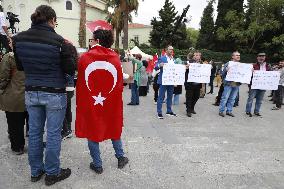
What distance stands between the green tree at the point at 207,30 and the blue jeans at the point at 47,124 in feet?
135

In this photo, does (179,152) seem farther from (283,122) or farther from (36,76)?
(283,122)

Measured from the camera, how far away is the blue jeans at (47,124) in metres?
3.89

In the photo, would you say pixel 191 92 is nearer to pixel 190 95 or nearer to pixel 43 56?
pixel 190 95

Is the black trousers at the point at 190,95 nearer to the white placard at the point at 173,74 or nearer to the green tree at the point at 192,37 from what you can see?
the white placard at the point at 173,74

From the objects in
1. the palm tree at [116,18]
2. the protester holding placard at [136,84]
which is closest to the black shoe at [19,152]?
the protester holding placard at [136,84]

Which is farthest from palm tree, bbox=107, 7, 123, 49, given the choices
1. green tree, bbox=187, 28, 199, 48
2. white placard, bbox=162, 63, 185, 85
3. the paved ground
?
the paved ground

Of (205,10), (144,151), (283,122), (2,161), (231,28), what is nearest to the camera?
(2,161)

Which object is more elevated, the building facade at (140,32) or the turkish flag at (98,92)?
the building facade at (140,32)

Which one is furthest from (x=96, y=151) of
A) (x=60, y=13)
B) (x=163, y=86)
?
(x=60, y=13)

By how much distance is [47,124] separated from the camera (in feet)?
13.0

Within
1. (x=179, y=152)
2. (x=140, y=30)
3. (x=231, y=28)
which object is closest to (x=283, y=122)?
(x=179, y=152)

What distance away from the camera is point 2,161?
482cm

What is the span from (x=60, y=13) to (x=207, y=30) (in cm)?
2122

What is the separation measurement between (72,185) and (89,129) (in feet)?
2.39
